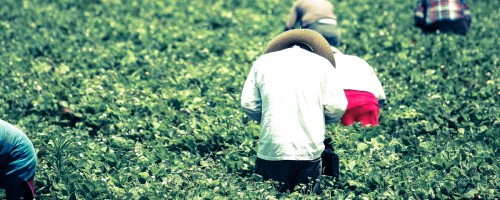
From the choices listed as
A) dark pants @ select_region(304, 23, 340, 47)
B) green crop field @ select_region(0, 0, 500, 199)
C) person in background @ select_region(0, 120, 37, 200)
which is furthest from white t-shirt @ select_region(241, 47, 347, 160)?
dark pants @ select_region(304, 23, 340, 47)

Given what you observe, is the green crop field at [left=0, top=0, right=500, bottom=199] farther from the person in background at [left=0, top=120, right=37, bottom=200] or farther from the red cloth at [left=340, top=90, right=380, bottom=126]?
the person in background at [left=0, top=120, right=37, bottom=200]

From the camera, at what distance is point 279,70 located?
629 centimetres

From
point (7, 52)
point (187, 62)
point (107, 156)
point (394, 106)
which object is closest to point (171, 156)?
point (107, 156)

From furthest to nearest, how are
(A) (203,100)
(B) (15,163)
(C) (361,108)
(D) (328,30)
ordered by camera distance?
(D) (328,30) < (A) (203,100) < (C) (361,108) < (B) (15,163)

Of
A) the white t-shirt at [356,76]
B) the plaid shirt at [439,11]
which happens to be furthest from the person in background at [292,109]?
the plaid shirt at [439,11]

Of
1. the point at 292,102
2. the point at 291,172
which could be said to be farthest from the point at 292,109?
the point at 291,172

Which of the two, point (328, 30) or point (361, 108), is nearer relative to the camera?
point (361, 108)

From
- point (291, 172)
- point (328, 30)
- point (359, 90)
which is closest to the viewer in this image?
point (291, 172)

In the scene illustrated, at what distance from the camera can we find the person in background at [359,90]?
752 cm

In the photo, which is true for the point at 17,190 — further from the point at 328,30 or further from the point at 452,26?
the point at 452,26

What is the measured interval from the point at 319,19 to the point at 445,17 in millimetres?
3206

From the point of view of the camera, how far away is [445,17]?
12391mm

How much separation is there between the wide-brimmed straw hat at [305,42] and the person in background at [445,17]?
6.08 m

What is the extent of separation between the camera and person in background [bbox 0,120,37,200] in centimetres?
595
